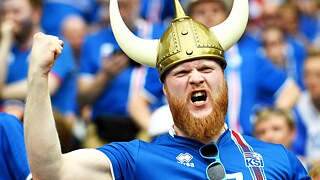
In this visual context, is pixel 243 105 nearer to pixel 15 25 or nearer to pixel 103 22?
pixel 15 25

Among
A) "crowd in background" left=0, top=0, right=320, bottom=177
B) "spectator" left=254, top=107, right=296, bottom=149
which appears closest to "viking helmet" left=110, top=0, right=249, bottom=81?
"crowd in background" left=0, top=0, right=320, bottom=177

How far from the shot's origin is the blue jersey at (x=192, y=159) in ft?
15.5

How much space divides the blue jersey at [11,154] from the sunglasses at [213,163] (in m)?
1.09

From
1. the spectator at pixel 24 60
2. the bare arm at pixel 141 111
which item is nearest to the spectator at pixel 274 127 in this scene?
the bare arm at pixel 141 111

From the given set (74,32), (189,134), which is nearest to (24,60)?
(74,32)

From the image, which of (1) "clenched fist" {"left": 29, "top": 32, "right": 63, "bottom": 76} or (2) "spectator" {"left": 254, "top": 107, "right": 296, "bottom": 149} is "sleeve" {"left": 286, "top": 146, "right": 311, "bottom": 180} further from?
(2) "spectator" {"left": 254, "top": 107, "right": 296, "bottom": 149}

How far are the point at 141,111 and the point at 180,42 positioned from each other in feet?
10.1

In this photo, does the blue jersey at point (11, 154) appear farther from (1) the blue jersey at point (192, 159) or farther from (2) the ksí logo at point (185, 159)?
(2) the ksí logo at point (185, 159)

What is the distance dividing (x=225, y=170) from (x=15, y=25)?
4063 millimetres

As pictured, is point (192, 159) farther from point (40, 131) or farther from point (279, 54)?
point (279, 54)

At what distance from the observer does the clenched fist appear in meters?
4.36

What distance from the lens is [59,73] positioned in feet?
27.4

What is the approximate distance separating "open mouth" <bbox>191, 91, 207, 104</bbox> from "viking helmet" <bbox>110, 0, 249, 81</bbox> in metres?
0.19

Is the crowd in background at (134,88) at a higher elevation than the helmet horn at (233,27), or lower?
lower
